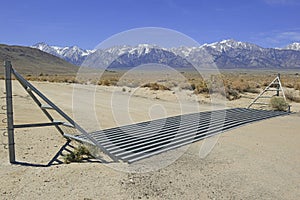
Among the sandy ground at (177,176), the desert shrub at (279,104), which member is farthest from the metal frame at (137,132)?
the desert shrub at (279,104)

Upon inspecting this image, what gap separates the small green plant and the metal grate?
20cm

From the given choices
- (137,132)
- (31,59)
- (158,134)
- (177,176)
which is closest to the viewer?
(177,176)

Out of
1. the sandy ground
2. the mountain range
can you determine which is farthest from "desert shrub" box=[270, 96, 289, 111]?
the mountain range

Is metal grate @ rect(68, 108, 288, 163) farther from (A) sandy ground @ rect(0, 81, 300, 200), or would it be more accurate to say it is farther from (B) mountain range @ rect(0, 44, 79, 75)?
(B) mountain range @ rect(0, 44, 79, 75)

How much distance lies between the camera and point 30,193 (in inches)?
154

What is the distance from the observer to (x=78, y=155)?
5.66 meters

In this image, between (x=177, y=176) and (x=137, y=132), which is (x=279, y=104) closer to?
(x=137, y=132)

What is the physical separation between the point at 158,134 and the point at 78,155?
217 centimetres

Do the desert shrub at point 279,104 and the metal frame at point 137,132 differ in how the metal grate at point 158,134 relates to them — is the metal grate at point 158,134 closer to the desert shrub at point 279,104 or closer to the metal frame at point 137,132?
the metal frame at point 137,132

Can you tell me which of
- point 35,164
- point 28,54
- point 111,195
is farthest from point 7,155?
point 28,54

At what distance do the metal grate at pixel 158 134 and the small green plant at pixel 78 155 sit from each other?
0.20 metres

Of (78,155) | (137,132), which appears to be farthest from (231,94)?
(78,155)

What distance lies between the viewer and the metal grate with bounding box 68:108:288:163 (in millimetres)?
5781

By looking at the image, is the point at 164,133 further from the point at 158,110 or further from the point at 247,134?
the point at 158,110
